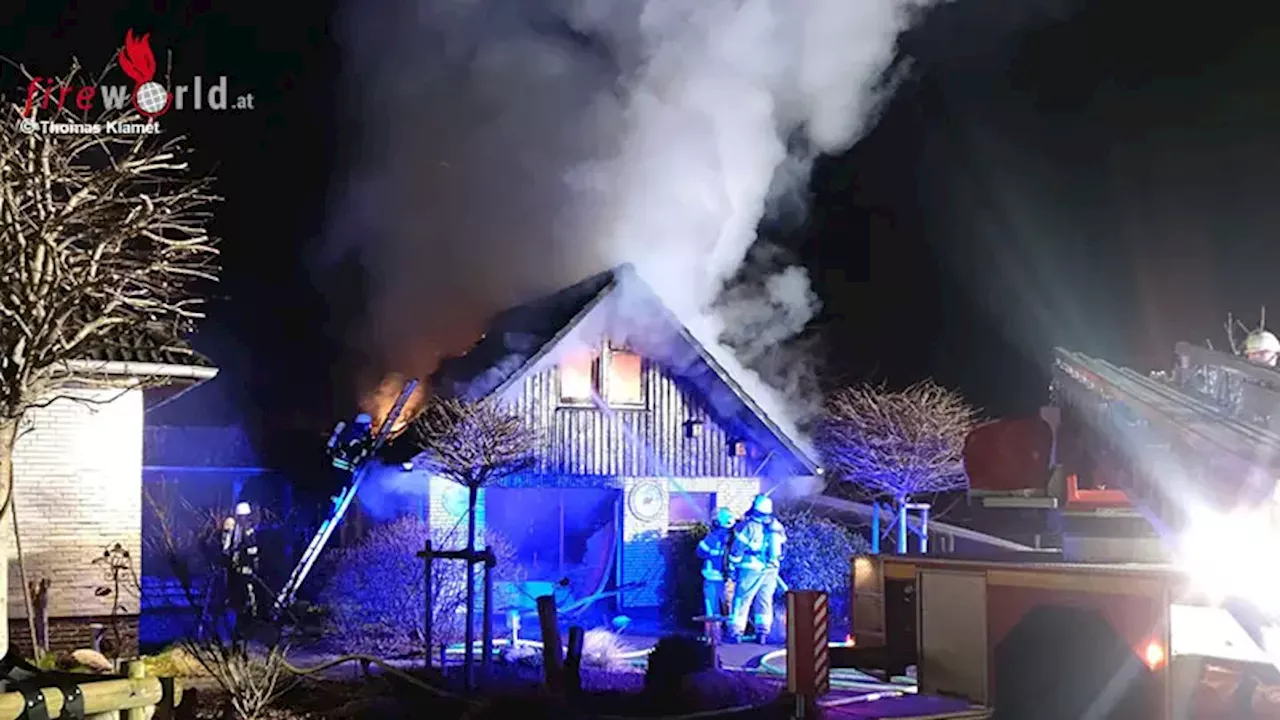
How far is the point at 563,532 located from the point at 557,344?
331 centimetres

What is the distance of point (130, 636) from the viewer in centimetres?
1084

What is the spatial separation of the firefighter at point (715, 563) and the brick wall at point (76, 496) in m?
7.02

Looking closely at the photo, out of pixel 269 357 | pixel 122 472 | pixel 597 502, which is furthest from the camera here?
pixel 269 357

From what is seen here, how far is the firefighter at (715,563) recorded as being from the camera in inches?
599

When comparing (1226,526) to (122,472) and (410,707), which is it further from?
(122,472)

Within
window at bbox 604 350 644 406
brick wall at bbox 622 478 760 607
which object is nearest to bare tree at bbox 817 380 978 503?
brick wall at bbox 622 478 760 607

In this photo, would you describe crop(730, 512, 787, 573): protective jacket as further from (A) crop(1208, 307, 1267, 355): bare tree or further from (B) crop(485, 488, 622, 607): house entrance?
(A) crop(1208, 307, 1267, 355): bare tree

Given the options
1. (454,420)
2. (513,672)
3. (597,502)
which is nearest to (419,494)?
(454,420)

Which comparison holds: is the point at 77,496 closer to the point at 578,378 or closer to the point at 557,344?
the point at 557,344

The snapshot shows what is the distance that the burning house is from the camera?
17.6 metres

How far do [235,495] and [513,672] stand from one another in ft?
37.5

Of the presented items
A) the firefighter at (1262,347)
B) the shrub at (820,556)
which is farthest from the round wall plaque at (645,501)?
the firefighter at (1262,347)

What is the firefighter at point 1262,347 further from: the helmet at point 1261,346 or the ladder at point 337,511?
the ladder at point 337,511

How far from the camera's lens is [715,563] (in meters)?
15.4
